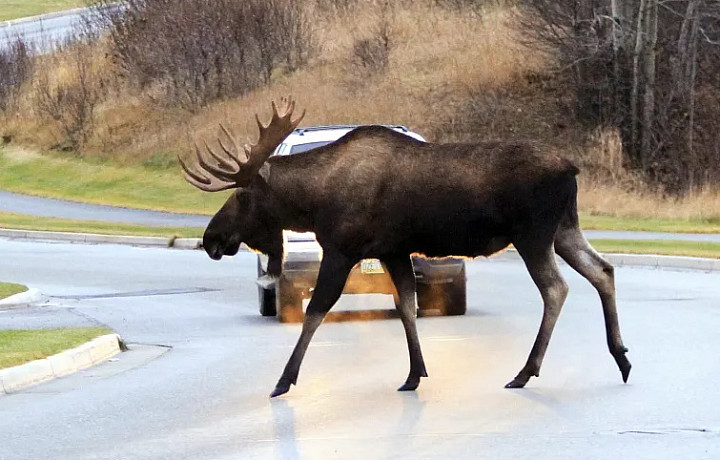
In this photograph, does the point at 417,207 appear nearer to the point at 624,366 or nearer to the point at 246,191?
the point at 246,191

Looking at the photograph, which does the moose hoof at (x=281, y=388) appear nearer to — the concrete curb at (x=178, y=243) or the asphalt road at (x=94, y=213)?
the concrete curb at (x=178, y=243)

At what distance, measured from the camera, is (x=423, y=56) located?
1971 inches

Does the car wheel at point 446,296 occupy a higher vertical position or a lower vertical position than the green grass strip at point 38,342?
lower

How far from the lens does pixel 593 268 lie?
39.0 ft

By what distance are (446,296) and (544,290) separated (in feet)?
18.5

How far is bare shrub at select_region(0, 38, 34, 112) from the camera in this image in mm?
56469

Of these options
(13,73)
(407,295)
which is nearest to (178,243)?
(407,295)

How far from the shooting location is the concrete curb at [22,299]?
20219 mm

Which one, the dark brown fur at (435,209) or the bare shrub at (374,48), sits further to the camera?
the bare shrub at (374,48)

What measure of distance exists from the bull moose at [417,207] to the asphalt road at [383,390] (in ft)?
1.92

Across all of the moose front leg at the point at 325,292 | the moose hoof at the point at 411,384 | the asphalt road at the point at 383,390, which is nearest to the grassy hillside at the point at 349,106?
the asphalt road at the point at 383,390

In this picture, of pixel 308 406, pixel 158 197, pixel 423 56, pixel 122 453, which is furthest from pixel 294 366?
pixel 423 56

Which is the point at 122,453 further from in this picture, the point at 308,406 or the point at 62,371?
the point at 62,371

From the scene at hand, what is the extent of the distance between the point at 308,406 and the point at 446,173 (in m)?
2.00
